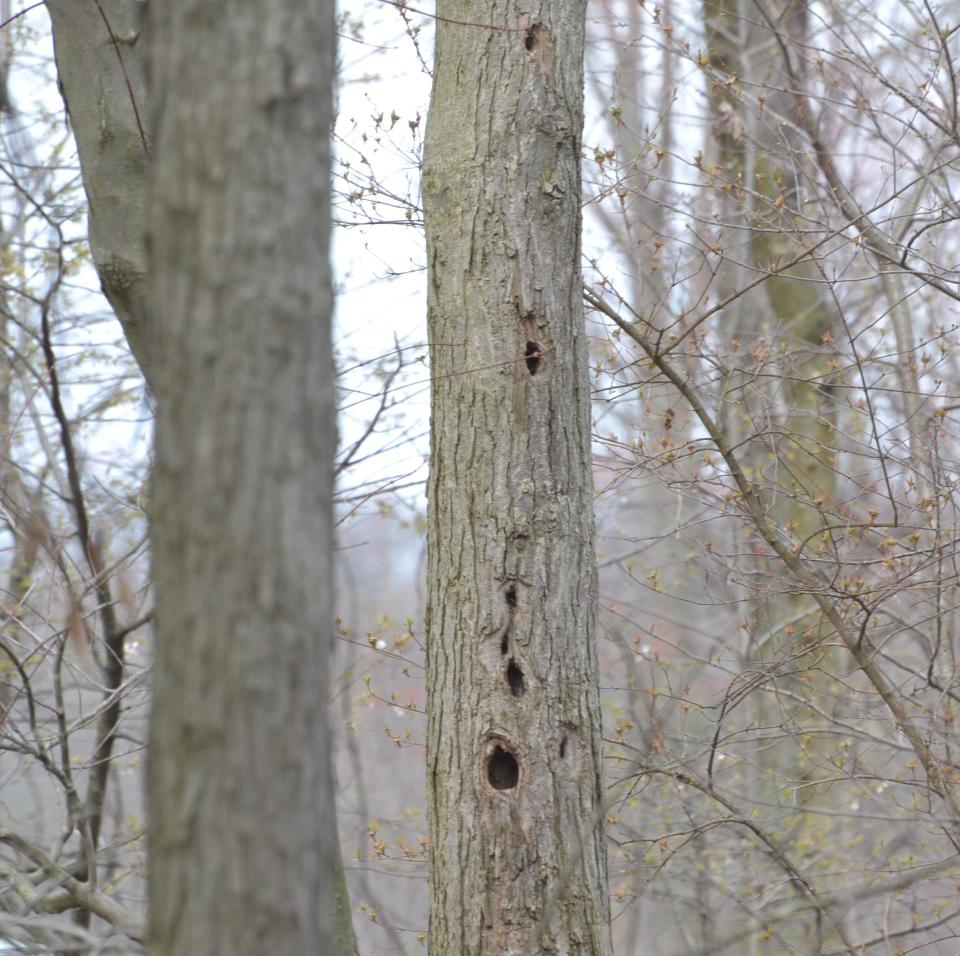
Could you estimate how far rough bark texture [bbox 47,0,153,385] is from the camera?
397 centimetres

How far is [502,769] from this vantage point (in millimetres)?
3359

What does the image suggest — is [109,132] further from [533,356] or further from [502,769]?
[502,769]

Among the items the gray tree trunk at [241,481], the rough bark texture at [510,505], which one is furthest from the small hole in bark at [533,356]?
the gray tree trunk at [241,481]

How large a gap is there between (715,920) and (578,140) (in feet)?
19.6

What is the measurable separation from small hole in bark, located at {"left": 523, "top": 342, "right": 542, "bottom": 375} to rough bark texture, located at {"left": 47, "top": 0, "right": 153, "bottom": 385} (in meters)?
1.47

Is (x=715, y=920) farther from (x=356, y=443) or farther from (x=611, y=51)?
(x=611, y=51)

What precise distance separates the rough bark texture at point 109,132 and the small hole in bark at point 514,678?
193 centimetres

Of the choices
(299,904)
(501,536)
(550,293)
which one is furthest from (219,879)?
(550,293)

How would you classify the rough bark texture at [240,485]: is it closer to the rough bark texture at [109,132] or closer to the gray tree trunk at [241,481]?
the gray tree trunk at [241,481]

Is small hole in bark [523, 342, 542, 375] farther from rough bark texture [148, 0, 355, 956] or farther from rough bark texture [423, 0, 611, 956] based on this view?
rough bark texture [148, 0, 355, 956]

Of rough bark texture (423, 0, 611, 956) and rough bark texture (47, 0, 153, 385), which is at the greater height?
rough bark texture (47, 0, 153, 385)

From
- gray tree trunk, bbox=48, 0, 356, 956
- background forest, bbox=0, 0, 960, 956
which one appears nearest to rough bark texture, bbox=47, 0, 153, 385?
background forest, bbox=0, 0, 960, 956

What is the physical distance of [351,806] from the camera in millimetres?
10039

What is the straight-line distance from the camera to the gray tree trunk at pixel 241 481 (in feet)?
5.22
